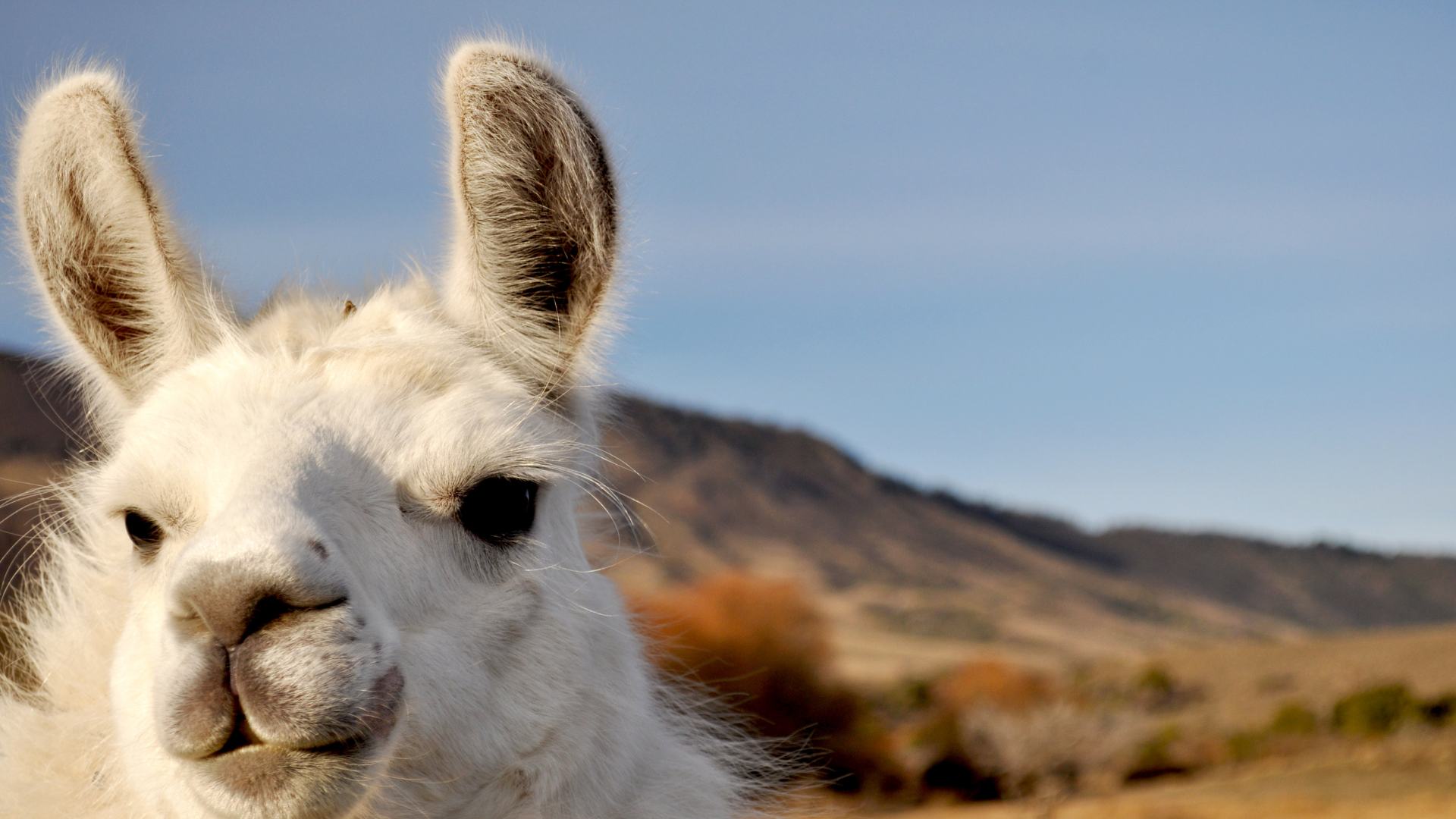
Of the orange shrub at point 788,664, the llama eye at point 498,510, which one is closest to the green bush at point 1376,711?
the orange shrub at point 788,664

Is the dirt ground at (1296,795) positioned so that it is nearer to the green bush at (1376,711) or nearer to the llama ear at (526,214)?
the green bush at (1376,711)

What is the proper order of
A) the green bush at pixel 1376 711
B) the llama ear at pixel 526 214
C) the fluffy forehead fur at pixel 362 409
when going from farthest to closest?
the green bush at pixel 1376 711 < the llama ear at pixel 526 214 < the fluffy forehead fur at pixel 362 409

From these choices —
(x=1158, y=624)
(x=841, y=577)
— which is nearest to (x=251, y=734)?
(x=841, y=577)

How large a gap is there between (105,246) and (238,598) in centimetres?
144

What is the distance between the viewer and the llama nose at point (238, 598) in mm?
2352

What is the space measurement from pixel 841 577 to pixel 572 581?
398ft

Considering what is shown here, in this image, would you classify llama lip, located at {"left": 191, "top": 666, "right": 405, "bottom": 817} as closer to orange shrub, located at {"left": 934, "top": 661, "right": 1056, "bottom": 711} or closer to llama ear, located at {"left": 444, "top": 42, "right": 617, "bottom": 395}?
llama ear, located at {"left": 444, "top": 42, "right": 617, "bottom": 395}

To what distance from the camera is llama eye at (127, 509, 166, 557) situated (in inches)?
116

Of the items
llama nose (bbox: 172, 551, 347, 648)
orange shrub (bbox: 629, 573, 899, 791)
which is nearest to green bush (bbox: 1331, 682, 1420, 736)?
orange shrub (bbox: 629, 573, 899, 791)

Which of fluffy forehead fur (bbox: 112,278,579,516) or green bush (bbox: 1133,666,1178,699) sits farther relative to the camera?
green bush (bbox: 1133,666,1178,699)

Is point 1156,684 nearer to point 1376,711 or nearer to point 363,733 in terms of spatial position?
point 1376,711

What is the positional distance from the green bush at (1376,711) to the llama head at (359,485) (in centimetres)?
4000

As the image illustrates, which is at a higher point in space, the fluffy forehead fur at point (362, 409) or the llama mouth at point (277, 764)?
the fluffy forehead fur at point (362, 409)

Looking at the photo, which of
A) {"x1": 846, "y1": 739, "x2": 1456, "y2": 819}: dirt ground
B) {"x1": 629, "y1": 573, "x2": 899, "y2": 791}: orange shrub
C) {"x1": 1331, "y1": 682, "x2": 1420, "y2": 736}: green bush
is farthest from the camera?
{"x1": 1331, "y1": 682, "x2": 1420, "y2": 736}: green bush
